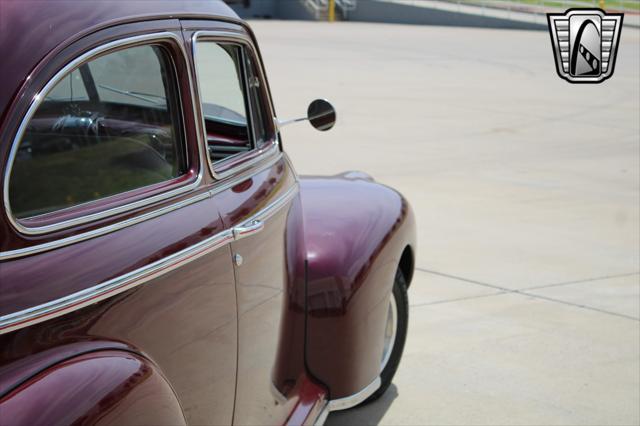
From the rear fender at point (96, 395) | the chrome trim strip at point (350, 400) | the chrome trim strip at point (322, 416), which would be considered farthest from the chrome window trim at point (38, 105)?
the chrome trim strip at point (350, 400)

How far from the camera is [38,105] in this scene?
6.36 ft

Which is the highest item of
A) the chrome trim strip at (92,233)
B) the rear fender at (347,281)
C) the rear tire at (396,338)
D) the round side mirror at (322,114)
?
the chrome trim strip at (92,233)

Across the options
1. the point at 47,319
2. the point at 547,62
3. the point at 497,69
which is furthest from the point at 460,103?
the point at 47,319

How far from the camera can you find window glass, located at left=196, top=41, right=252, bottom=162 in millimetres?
2957

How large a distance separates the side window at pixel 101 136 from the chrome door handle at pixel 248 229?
0.76 ft

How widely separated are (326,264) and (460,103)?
11424 mm

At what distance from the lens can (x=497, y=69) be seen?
19.7 m

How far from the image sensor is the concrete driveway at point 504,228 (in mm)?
4262

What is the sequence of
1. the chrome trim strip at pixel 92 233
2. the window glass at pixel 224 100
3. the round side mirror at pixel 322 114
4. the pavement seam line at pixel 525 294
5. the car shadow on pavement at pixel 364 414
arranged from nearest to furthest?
1. the chrome trim strip at pixel 92 233
2. the window glass at pixel 224 100
3. the round side mirror at pixel 322 114
4. the car shadow on pavement at pixel 364 414
5. the pavement seam line at pixel 525 294

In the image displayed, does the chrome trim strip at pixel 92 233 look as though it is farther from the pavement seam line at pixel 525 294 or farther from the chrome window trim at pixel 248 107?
the pavement seam line at pixel 525 294

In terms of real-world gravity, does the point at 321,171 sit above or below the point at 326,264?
below

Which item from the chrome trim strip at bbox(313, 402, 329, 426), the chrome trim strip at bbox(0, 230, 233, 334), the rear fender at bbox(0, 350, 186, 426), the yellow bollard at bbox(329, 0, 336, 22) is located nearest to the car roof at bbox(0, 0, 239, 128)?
the chrome trim strip at bbox(0, 230, 233, 334)

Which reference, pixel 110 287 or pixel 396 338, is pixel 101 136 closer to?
pixel 110 287

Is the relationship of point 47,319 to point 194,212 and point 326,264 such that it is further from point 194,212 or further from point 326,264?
point 326,264
